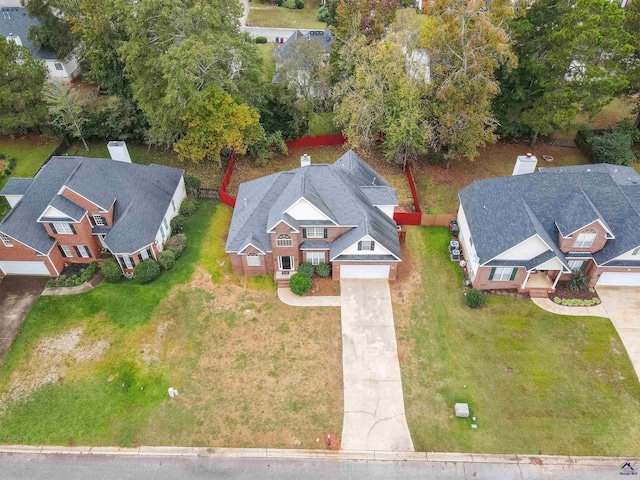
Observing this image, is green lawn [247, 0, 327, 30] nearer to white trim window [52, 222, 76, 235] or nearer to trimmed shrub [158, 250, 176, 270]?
trimmed shrub [158, 250, 176, 270]

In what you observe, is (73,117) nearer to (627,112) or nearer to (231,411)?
(231,411)

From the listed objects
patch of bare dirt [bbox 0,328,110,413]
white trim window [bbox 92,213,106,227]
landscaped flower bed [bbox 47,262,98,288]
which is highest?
white trim window [bbox 92,213,106,227]

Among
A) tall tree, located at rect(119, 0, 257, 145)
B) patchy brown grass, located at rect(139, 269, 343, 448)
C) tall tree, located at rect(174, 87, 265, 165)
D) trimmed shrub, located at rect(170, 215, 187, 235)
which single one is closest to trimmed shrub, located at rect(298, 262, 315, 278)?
patchy brown grass, located at rect(139, 269, 343, 448)

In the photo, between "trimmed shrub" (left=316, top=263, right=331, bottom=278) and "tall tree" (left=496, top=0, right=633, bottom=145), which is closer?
"trimmed shrub" (left=316, top=263, right=331, bottom=278)

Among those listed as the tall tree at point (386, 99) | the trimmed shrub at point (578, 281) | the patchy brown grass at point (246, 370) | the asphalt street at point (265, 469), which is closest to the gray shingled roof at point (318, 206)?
the patchy brown grass at point (246, 370)

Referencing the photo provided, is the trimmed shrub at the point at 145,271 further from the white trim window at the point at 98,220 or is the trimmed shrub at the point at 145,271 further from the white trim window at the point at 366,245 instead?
the white trim window at the point at 366,245

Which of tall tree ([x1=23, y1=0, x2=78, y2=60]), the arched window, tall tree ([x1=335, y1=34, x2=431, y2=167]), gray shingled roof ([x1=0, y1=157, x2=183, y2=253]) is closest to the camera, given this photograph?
the arched window

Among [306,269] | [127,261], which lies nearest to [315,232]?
[306,269]

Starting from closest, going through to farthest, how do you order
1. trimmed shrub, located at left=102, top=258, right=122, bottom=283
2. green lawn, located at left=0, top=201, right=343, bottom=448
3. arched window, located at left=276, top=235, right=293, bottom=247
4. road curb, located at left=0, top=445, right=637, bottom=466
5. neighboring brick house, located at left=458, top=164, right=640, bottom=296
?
road curb, located at left=0, top=445, right=637, bottom=466 < green lawn, located at left=0, top=201, right=343, bottom=448 < neighboring brick house, located at left=458, top=164, right=640, bottom=296 < arched window, located at left=276, top=235, right=293, bottom=247 < trimmed shrub, located at left=102, top=258, right=122, bottom=283
